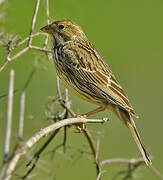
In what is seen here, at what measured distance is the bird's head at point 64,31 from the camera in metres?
5.51

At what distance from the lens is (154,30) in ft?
34.5

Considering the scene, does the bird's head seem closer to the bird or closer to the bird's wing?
the bird

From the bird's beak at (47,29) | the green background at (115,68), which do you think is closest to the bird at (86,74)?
the bird's beak at (47,29)

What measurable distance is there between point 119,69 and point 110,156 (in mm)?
2279

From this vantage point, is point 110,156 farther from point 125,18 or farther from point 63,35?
point 125,18

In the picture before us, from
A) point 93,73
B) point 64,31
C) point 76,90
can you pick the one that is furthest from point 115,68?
point 76,90

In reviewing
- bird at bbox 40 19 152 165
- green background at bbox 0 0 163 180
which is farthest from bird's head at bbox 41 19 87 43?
green background at bbox 0 0 163 180

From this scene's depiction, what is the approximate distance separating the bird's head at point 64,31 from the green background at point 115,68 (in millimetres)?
762

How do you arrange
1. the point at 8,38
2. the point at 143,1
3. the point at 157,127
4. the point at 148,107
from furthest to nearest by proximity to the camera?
the point at 143,1 → the point at 148,107 → the point at 157,127 → the point at 8,38

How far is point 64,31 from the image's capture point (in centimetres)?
562

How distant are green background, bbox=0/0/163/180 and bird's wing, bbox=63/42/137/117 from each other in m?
0.90

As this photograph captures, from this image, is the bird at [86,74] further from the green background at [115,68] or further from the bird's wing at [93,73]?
the green background at [115,68]

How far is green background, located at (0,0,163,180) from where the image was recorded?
23.2ft

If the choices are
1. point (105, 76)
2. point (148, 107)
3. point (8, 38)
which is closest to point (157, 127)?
point (148, 107)
